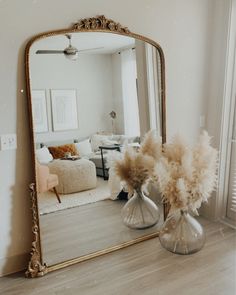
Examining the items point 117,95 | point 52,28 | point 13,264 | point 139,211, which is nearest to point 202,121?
point 117,95

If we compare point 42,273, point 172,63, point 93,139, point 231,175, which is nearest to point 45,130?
point 93,139

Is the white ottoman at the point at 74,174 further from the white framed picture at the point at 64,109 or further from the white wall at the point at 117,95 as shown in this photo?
the white wall at the point at 117,95

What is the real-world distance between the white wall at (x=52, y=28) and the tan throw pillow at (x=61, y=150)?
0.22 meters

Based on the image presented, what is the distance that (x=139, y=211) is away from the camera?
2688mm

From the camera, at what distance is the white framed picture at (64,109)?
7.74 ft

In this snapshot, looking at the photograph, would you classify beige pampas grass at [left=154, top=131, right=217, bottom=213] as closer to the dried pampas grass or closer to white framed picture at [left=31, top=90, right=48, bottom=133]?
the dried pampas grass

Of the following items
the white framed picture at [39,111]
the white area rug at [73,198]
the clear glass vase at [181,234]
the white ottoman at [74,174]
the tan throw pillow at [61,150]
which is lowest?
the clear glass vase at [181,234]

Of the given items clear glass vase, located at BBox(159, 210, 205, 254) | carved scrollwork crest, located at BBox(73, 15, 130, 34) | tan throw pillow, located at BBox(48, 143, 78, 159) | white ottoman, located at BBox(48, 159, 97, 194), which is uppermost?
carved scrollwork crest, located at BBox(73, 15, 130, 34)

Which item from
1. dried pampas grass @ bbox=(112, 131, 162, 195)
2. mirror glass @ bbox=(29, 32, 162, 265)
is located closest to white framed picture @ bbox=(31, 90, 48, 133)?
mirror glass @ bbox=(29, 32, 162, 265)

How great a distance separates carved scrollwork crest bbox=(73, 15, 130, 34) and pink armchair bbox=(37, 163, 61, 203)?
1.14m

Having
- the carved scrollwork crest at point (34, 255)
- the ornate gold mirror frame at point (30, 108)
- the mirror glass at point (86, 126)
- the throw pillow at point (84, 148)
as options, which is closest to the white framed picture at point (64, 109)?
the mirror glass at point (86, 126)

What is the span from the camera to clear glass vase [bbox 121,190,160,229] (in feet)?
8.71

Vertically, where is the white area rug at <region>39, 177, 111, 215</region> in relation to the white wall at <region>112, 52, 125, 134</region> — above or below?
below

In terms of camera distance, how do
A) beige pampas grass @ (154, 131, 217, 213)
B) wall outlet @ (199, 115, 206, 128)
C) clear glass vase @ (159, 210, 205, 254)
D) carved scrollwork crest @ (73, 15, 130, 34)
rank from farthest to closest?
1. wall outlet @ (199, 115, 206, 128)
2. clear glass vase @ (159, 210, 205, 254)
3. carved scrollwork crest @ (73, 15, 130, 34)
4. beige pampas grass @ (154, 131, 217, 213)
